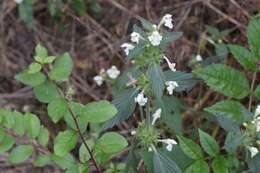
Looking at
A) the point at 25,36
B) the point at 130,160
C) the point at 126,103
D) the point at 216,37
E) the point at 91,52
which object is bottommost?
the point at 130,160

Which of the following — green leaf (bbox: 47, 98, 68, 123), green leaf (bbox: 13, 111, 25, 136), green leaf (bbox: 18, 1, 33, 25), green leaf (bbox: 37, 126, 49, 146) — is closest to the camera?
green leaf (bbox: 47, 98, 68, 123)

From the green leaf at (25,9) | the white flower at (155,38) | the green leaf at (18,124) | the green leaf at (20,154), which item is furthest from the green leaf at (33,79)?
the green leaf at (25,9)


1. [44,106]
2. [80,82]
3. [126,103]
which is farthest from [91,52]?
[126,103]

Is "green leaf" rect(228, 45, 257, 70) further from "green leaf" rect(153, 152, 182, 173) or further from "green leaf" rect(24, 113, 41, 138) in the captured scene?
"green leaf" rect(24, 113, 41, 138)

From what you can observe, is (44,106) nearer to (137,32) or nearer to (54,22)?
(54,22)

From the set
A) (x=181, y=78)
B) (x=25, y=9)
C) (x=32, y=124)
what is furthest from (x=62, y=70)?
(x=25, y=9)

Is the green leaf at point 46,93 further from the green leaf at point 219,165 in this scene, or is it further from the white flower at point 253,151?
the white flower at point 253,151

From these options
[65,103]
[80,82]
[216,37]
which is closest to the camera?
[65,103]

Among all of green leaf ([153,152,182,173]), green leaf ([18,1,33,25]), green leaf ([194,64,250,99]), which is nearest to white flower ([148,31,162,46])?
green leaf ([194,64,250,99])
